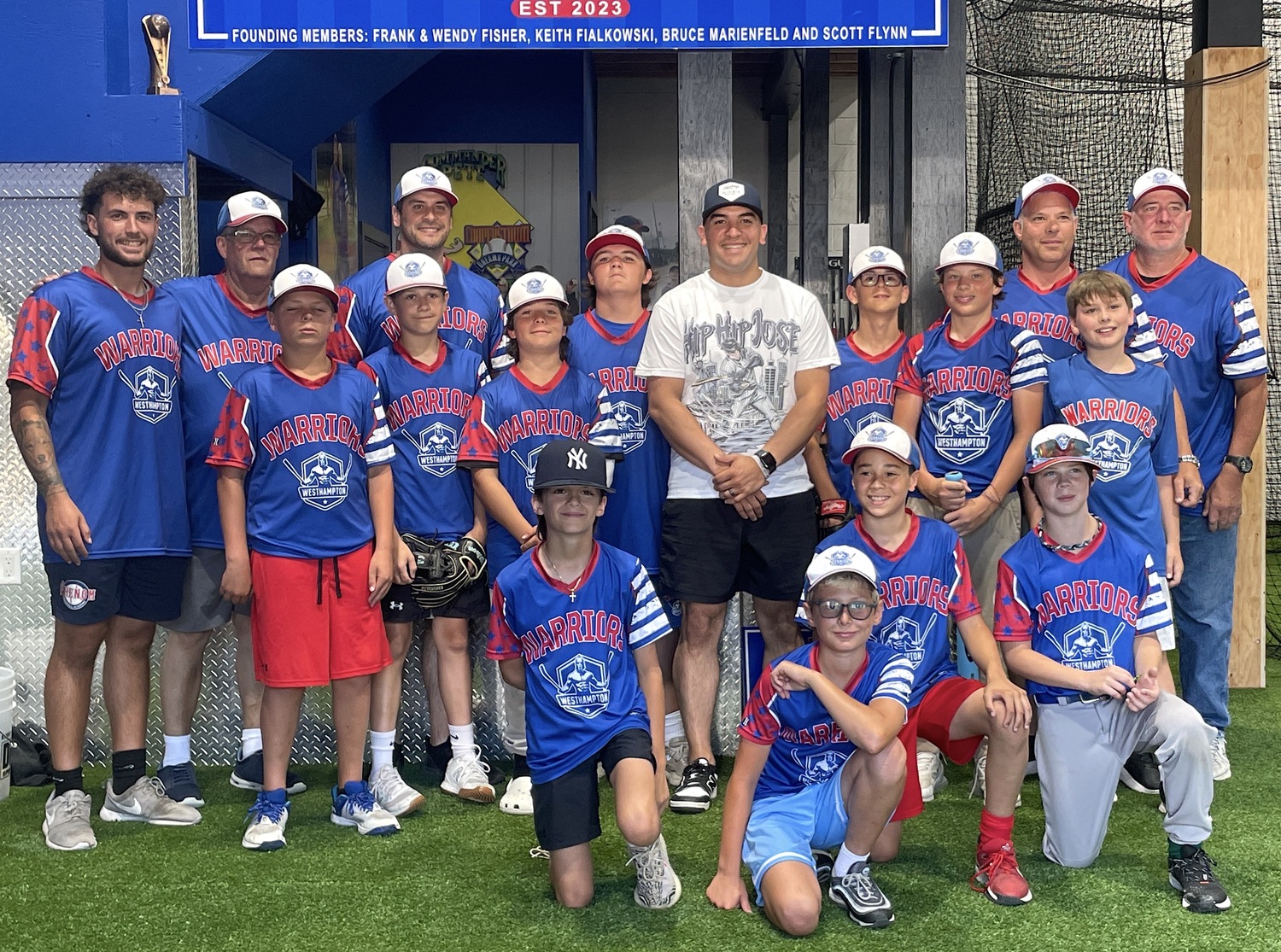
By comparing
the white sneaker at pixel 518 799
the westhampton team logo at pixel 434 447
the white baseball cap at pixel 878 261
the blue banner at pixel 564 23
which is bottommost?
the white sneaker at pixel 518 799

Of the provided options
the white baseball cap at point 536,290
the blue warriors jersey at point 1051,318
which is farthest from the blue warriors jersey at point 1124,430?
the white baseball cap at point 536,290

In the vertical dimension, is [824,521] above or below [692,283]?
below

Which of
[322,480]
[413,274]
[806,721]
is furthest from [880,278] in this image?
[322,480]

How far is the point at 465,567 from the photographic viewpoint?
443 centimetres

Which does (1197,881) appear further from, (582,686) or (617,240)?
(617,240)

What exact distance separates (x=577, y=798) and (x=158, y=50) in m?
3.86

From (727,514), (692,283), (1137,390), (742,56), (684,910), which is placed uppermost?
(742,56)

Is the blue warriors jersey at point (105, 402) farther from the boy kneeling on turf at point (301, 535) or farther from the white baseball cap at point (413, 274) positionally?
the white baseball cap at point (413, 274)

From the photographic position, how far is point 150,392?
4.17 m

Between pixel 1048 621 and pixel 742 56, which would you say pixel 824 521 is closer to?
pixel 1048 621

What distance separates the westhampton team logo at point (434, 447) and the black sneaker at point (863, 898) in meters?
1.95

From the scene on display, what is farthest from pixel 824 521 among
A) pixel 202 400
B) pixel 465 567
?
pixel 202 400

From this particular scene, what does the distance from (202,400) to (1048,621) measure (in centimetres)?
285

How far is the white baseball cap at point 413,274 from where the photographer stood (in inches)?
→ 174
